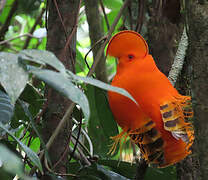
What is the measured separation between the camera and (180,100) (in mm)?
714

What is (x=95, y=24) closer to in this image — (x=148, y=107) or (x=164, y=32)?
(x=164, y=32)

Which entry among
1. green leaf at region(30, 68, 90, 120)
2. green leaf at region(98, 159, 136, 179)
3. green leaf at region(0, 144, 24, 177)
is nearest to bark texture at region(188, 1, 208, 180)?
green leaf at region(30, 68, 90, 120)

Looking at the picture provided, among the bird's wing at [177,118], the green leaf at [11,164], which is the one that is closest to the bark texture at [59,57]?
the bird's wing at [177,118]

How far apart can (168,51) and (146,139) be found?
0.59 meters

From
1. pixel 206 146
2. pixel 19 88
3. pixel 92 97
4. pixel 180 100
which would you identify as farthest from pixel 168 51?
pixel 19 88

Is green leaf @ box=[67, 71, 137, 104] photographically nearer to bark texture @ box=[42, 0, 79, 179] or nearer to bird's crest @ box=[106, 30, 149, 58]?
bird's crest @ box=[106, 30, 149, 58]

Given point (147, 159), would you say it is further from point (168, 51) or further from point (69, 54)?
point (168, 51)

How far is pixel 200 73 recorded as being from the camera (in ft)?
1.99

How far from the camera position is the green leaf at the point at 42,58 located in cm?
48

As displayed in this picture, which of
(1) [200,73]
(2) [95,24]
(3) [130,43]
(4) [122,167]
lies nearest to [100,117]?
(4) [122,167]

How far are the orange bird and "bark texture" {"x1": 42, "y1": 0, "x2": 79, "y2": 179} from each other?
210mm

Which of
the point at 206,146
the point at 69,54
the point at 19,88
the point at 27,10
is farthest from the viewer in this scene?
the point at 27,10

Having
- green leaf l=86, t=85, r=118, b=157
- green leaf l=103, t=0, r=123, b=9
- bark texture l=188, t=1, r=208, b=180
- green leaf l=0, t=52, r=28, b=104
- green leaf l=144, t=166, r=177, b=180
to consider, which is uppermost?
green leaf l=0, t=52, r=28, b=104

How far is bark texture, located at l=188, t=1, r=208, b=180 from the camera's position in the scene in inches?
23.5
